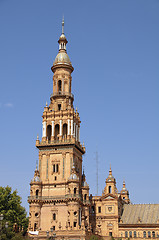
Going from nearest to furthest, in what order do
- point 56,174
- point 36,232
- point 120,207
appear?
point 36,232, point 56,174, point 120,207

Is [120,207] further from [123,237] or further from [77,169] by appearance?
[77,169]

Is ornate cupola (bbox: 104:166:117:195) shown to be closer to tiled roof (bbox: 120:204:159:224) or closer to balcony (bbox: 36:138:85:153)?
tiled roof (bbox: 120:204:159:224)

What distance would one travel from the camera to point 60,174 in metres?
99.8

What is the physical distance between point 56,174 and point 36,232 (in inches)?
580

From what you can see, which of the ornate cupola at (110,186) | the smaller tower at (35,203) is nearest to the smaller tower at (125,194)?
the ornate cupola at (110,186)

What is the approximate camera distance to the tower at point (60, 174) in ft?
312

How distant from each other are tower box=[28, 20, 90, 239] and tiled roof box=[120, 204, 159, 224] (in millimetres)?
12535

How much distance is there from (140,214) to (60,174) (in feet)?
83.3

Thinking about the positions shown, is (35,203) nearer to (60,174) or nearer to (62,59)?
(60,174)

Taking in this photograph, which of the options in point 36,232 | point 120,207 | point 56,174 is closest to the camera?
point 36,232

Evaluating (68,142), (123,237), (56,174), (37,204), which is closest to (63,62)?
(68,142)

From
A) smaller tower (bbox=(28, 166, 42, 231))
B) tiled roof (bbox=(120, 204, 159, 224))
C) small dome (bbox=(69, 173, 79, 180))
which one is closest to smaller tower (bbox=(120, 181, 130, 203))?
tiled roof (bbox=(120, 204, 159, 224))

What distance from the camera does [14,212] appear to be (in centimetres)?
10075

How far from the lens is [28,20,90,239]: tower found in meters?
95.1
